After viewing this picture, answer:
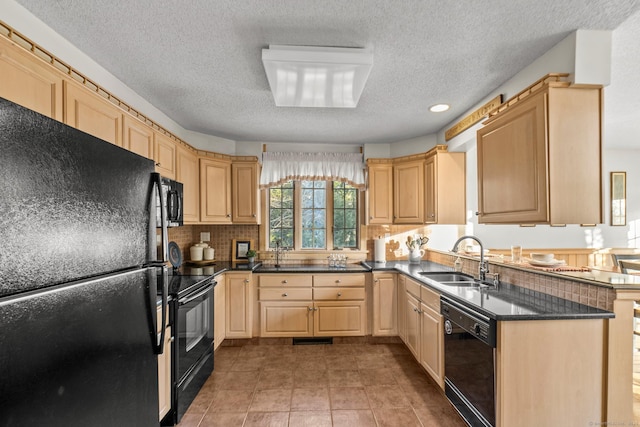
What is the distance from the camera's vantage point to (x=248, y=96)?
2.43 metres

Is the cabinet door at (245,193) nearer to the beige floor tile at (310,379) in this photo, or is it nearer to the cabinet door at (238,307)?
the cabinet door at (238,307)

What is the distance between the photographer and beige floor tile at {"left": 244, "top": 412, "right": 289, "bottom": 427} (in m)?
2.03

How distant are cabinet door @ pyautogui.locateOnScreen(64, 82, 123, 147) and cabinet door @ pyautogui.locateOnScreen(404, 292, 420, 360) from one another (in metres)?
2.64

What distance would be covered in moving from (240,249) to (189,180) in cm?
116

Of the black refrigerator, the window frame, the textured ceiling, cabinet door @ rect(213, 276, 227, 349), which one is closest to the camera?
the black refrigerator

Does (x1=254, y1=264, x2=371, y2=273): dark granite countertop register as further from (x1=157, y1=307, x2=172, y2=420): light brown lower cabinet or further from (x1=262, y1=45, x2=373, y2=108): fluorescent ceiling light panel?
(x1=262, y1=45, x2=373, y2=108): fluorescent ceiling light panel

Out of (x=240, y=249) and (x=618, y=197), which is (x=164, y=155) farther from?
(x=618, y=197)

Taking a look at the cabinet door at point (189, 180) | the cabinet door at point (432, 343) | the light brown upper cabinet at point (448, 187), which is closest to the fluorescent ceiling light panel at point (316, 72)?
the cabinet door at point (189, 180)

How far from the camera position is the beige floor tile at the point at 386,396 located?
7.38ft

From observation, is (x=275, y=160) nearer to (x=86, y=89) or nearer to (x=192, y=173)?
(x=192, y=173)

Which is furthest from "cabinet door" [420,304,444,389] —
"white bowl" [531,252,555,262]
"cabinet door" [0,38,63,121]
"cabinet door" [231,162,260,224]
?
"cabinet door" [0,38,63,121]

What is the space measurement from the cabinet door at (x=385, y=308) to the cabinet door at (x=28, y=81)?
114 inches

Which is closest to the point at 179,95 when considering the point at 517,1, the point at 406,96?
the point at 406,96

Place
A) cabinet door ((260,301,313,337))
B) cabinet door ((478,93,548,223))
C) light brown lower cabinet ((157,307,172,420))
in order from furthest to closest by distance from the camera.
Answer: cabinet door ((260,301,313,337)) → light brown lower cabinet ((157,307,172,420)) → cabinet door ((478,93,548,223))
